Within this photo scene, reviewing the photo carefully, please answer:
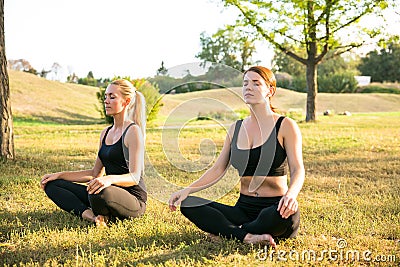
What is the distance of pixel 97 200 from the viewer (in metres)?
4.00

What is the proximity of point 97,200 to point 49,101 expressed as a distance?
77.7 ft

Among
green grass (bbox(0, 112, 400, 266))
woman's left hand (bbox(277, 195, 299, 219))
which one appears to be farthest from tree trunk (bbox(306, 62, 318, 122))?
woman's left hand (bbox(277, 195, 299, 219))

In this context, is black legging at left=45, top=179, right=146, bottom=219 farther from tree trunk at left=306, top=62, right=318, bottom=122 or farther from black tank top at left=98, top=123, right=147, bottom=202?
tree trunk at left=306, top=62, right=318, bottom=122

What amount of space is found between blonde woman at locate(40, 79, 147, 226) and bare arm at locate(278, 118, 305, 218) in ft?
4.38

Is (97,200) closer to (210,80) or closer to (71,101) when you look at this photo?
(210,80)

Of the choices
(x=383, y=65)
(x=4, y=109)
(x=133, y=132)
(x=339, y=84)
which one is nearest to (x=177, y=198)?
(x=133, y=132)

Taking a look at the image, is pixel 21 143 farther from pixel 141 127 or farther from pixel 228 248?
pixel 228 248

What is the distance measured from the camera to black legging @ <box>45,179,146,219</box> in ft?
13.2

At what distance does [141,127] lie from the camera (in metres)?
4.45

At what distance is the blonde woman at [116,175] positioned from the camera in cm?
411

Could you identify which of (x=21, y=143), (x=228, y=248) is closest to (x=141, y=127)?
(x=228, y=248)

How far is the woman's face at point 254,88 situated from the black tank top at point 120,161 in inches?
49.2

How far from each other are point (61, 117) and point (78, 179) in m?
19.5

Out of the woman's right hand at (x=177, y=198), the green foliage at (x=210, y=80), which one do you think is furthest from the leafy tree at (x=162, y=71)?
the woman's right hand at (x=177, y=198)
